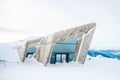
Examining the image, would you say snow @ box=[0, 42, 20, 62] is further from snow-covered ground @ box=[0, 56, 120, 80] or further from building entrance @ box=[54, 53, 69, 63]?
building entrance @ box=[54, 53, 69, 63]

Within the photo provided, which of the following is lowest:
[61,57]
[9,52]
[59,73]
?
[59,73]

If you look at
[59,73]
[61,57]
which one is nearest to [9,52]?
[61,57]

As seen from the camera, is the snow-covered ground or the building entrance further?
the building entrance

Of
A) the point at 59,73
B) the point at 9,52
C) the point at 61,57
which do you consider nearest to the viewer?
the point at 59,73

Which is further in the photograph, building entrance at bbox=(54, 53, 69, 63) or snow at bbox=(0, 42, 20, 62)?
snow at bbox=(0, 42, 20, 62)

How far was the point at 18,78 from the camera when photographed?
7.90 m

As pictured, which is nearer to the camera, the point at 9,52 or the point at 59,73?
the point at 59,73

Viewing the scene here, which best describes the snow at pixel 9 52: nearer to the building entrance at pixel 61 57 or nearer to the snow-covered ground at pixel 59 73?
the snow-covered ground at pixel 59 73

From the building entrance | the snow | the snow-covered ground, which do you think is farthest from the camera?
the snow

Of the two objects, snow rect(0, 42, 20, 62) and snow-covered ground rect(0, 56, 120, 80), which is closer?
snow-covered ground rect(0, 56, 120, 80)

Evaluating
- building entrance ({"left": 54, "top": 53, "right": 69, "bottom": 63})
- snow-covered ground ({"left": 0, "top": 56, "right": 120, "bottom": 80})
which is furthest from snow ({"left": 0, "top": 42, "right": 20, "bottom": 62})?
building entrance ({"left": 54, "top": 53, "right": 69, "bottom": 63})

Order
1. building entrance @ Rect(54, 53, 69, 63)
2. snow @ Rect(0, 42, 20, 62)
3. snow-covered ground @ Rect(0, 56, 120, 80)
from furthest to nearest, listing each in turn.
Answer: snow @ Rect(0, 42, 20, 62)
building entrance @ Rect(54, 53, 69, 63)
snow-covered ground @ Rect(0, 56, 120, 80)

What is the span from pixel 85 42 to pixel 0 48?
7783 millimetres

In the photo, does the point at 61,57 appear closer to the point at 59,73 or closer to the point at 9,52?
the point at 9,52
